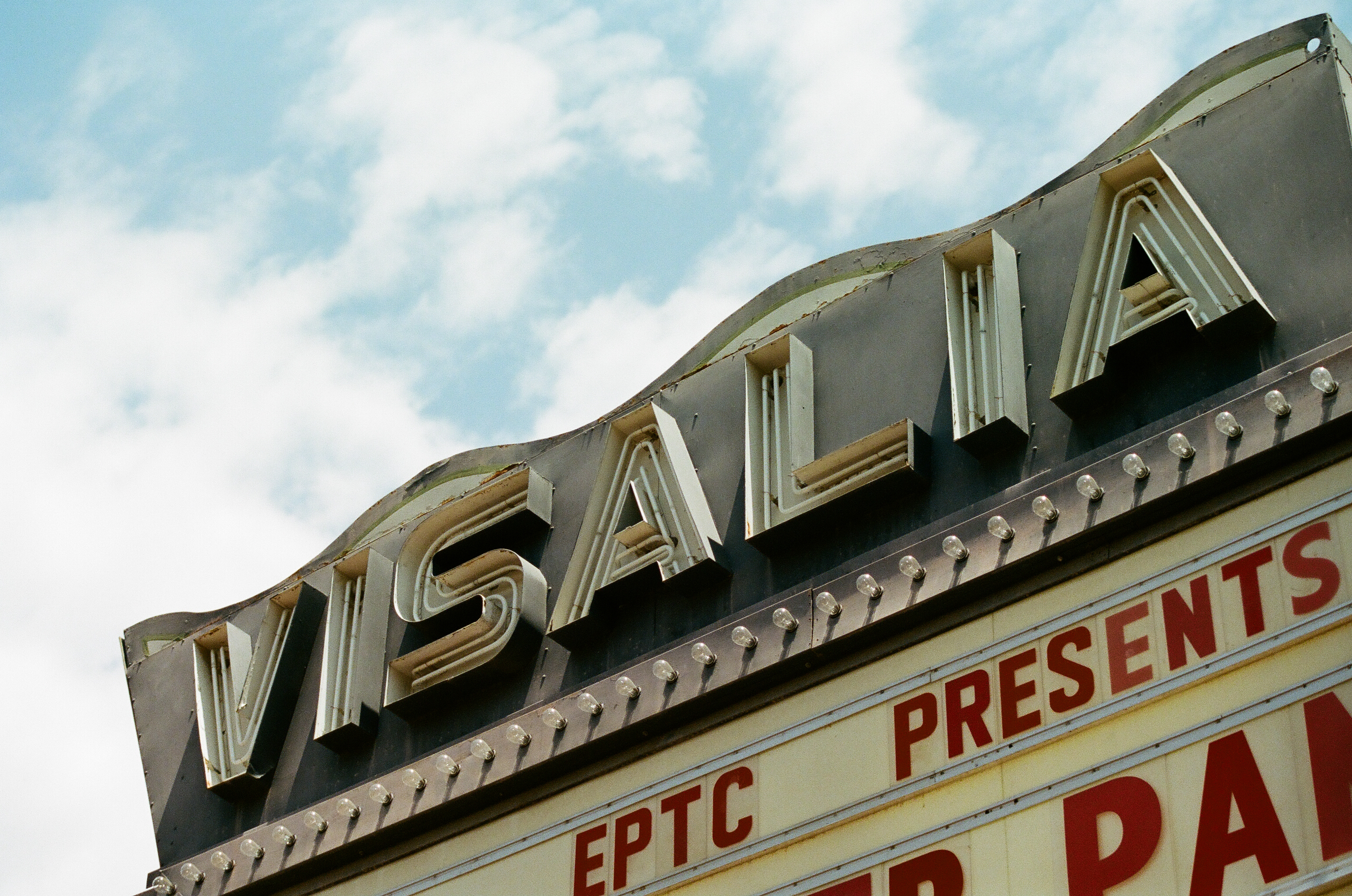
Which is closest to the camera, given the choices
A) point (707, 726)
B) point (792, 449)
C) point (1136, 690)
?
point (1136, 690)

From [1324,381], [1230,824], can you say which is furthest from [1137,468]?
[1230,824]

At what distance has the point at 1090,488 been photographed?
11586mm

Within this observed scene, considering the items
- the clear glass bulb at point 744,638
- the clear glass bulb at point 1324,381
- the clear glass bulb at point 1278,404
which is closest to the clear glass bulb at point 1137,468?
the clear glass bulb at point 1278,404

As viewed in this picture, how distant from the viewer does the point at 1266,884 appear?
9.60 m

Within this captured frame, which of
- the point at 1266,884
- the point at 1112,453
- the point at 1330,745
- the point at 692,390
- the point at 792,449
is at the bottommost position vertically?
the point at 1266,884

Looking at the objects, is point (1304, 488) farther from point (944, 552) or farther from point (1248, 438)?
point (944, 552)

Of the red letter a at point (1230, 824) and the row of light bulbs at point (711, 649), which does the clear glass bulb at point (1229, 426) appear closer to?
the row of light bulbs at point (711, 649)

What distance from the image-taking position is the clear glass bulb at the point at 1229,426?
36.7 ft

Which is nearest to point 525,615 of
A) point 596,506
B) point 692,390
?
point 596,506

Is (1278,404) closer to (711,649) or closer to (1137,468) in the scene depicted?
(1137,468)

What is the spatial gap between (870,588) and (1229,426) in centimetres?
249

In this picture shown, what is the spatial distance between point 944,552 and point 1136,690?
1755 millimetres

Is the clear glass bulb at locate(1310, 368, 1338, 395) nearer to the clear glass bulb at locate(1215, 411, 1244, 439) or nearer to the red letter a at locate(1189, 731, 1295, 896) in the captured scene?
the clear glass bulb at locate(1215, 411, 1244, 439)

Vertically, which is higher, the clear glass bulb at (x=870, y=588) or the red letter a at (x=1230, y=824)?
the clear glass bulb at (x=870, y=588)
